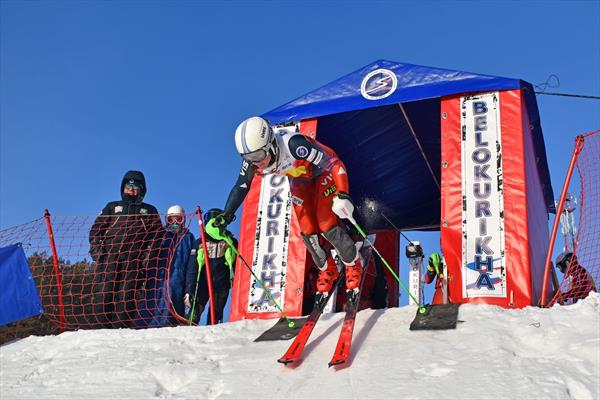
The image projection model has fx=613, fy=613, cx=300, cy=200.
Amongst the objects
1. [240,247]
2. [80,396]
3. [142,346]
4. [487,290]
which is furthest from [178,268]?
[487,290]

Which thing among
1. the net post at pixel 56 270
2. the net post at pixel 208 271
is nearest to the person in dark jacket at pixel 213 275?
the net post at pixel 208 271

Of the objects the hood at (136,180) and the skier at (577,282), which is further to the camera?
the hood at (136,180)

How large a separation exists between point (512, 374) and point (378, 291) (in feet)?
19.9

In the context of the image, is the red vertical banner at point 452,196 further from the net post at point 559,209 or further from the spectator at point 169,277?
the spectator at point 169,277

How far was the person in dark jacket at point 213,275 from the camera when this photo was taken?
8.05m

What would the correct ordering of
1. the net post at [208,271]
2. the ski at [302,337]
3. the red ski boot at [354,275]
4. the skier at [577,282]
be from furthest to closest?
1. the net post at [208,271]
2. the skier at [577,282]
3. the red ski boot at [354,275]
4. the ski at [302,337]

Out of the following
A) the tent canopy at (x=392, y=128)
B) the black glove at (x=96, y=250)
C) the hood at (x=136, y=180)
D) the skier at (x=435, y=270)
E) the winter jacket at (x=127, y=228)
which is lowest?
the skier at (x=435, y=270)

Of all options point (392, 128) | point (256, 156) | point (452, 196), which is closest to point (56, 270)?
point (256, 156)

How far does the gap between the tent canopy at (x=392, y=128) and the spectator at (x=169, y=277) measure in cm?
202

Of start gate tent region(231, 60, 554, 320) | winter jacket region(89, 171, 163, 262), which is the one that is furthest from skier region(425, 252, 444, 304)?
winter jacket region(89, 171, 163, 262)

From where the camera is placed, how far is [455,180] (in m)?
7.10

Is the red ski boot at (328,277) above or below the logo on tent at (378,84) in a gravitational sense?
below

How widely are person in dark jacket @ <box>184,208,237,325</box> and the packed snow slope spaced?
5.35 ft

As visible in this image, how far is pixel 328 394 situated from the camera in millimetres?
4441
